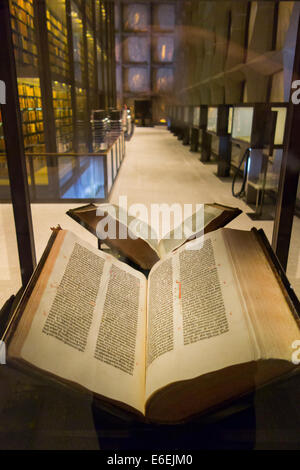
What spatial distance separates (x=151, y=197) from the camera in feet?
14.5

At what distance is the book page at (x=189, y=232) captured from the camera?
1.25 metres

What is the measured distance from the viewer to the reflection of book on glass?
25.6 inches

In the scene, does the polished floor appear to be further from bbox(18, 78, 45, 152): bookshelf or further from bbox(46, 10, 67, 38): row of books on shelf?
bbox(46, 10, 67, 38): row of books on shelf

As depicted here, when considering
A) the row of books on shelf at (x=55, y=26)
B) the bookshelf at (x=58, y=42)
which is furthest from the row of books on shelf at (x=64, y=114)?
the row of books on shelf at (x=55, y=26)

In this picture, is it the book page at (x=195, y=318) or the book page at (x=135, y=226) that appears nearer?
the book page at (x=195, y=318)

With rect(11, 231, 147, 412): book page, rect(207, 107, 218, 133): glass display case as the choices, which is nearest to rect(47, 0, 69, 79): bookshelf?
rect(207, 107, 218, 133): glass display case

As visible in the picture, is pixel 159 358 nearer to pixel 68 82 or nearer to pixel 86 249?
pixel 86 249

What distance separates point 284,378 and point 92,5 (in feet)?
45.7

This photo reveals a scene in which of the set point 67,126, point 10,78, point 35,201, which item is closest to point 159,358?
point 10,78

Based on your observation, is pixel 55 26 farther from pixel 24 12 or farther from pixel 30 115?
pixel 30 115

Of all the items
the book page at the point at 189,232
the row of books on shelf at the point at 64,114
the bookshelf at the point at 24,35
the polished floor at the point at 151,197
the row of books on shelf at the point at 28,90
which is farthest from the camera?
the row of books on shelf at the point at 64,114

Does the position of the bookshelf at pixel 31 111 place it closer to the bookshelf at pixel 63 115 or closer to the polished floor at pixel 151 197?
the bookshelf at pixel 63 115

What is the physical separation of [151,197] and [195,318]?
12.1 ft

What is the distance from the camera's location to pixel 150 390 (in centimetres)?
68
